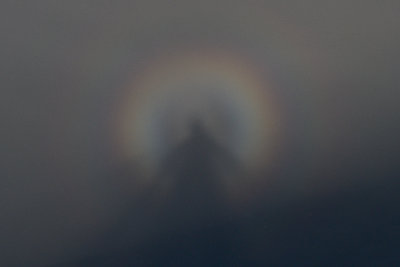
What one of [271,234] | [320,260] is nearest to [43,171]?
[271,234]

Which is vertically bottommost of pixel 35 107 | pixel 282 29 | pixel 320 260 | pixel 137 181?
pixel 320 260

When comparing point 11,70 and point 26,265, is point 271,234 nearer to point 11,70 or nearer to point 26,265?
point 26,265

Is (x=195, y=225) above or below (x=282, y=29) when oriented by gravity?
below

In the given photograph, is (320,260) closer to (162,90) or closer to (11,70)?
(162,90)

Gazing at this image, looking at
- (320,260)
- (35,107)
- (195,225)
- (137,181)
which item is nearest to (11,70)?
(35,107)

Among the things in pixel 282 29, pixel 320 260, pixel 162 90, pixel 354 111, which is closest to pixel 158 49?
pixel 162 90

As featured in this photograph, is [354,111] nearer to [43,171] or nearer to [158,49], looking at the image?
[158,49]

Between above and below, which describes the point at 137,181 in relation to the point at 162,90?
below
